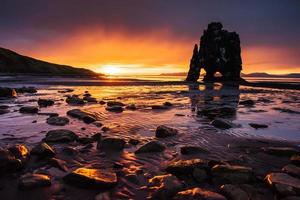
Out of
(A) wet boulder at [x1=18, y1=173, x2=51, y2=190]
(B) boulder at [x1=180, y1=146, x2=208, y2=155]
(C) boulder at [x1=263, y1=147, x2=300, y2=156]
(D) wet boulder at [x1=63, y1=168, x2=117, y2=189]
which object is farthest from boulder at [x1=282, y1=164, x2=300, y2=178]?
(A) wet boulder at [x1=18, y1=173, x2=51, y2=190]

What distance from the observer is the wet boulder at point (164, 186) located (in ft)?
16.3

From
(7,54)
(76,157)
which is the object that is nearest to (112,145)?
(76,157)

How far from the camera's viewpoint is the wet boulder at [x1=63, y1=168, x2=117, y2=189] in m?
5.22

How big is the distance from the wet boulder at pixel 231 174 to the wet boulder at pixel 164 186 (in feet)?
2.96

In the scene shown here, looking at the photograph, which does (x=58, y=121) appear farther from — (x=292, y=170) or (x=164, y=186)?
(x=292, y=170)

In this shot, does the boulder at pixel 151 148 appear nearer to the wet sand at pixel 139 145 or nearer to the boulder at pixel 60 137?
the wet sand at pixel 139 145

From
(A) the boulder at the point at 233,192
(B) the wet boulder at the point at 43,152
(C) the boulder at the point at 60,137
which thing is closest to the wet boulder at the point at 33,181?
(B) the wet boulder at the point at 43,152

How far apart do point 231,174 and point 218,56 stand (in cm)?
8448

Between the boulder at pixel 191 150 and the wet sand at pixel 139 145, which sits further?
the boulder at pixel 191 150

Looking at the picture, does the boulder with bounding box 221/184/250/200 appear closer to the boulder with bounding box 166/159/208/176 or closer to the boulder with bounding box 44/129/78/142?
the boulder with bounding box 166/159/208/176

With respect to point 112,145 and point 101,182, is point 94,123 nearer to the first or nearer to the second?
point 112,145

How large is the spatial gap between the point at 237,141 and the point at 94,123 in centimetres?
608

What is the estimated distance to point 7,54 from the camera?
158 metres

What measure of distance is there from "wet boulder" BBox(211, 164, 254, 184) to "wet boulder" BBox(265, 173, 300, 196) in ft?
1.33
